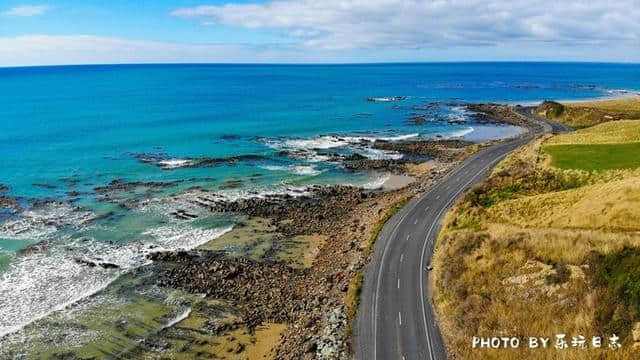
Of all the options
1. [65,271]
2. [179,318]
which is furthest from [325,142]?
[179,318]

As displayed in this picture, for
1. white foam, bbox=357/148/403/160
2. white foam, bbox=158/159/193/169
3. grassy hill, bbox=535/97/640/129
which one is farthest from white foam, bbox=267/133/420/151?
grassy hill, bbox=535/97/640/129

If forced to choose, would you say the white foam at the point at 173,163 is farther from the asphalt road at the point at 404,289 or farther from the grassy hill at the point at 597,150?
the grassy hill at the point at 597,150

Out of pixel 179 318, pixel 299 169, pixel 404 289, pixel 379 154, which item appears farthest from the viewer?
pixel 379 154

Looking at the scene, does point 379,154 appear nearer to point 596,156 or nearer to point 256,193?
point 256,193

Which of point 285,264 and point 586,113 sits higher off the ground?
point 586,113

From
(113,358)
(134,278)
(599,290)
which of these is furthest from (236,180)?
(599,290)

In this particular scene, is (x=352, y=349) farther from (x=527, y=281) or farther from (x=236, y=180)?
(x=236, y=180)
